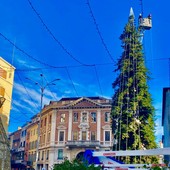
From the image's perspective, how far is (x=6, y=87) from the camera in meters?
30.2

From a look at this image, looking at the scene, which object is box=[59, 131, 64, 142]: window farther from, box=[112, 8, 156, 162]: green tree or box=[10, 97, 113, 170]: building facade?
box=[112, 8, 156, 162]: green tree

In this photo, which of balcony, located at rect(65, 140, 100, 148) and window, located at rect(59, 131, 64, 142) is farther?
window, located at rect(59, 131, 64, 142)

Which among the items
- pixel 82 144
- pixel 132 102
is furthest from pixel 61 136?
pixel 132 102

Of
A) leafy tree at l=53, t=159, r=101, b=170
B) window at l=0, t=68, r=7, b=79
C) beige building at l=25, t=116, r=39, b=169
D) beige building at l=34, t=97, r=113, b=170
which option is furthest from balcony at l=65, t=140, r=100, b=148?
leafy tree at l=53, t=159, r=101, b=170

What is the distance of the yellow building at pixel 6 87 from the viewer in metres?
29.0

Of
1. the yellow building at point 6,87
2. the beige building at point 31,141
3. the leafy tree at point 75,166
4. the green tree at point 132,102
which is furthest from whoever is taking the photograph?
the beige building at point 31,141

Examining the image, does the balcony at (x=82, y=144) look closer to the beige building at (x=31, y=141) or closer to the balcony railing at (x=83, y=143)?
the balcony railing at (x=83, y=143)

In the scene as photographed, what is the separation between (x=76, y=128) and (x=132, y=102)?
28103 millimetres

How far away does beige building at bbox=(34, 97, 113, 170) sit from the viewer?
172ft

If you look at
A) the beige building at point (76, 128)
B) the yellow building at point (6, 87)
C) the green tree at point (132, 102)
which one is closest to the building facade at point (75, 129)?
the beige building at point (76, 128)

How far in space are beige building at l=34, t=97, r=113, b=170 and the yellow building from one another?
79.5 feet

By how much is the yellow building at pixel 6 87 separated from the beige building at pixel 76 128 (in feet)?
79.5

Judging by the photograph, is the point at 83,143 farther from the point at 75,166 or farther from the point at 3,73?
the point at 75,166

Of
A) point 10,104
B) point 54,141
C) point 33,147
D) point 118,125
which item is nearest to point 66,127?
point 54,141
